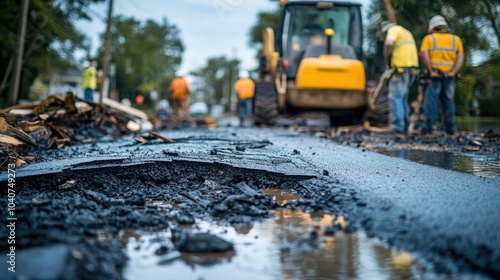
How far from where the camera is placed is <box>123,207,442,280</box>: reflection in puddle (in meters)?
1.90

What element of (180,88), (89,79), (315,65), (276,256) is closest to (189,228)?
(276,256)

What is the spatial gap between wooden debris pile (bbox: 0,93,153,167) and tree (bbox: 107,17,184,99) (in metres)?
44.7

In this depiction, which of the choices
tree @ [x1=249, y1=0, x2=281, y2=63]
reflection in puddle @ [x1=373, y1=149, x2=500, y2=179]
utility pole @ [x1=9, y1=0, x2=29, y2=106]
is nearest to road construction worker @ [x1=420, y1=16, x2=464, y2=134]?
reflection in puddle @ [x1=373, y1=149, x2=500, y2=179]

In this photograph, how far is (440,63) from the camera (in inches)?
333

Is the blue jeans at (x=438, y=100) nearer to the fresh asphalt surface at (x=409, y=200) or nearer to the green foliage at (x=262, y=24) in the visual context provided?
the fresh asphalt surface at (x=409, y=200)

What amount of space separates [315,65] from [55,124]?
5365mm

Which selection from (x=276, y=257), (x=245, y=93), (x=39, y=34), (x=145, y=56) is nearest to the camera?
(x=276, y=257)

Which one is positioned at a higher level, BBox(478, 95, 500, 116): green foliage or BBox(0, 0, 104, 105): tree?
BBox(0, 0, 104, 105): tree

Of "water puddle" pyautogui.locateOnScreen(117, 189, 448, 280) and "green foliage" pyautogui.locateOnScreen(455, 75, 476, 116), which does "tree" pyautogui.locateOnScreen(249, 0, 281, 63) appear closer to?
"green foliage" pyautogui.locateOnScreen(455, 75, 476, 116)

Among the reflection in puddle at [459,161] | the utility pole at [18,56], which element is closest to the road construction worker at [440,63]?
the reflection in puddle at [459,161]

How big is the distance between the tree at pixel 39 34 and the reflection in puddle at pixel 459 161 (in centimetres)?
1328

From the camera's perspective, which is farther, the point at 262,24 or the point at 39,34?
the point at 262,24

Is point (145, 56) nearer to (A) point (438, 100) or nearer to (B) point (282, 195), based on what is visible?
(A) point (438, 100)

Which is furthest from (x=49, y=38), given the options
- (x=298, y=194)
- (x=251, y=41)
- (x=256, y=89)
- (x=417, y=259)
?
(x=251, y=41)
